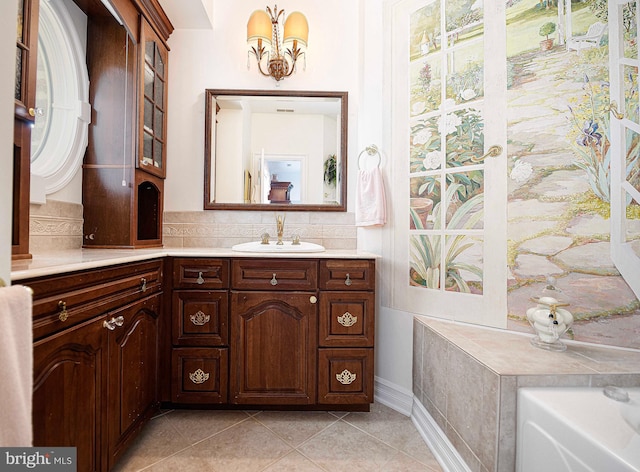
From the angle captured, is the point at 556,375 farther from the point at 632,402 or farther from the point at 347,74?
the point at 347,74

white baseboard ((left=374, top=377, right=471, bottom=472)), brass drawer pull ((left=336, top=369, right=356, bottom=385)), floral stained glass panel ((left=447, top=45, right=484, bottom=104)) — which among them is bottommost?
white baseboard ((left=374, top=377, right=471, bottom=472))

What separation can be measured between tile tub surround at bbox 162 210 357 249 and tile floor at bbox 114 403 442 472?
3.66 feet

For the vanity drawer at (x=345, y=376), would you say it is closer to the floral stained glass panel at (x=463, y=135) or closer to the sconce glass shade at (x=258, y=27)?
the floral stained glass panel at (x=463, y=135)

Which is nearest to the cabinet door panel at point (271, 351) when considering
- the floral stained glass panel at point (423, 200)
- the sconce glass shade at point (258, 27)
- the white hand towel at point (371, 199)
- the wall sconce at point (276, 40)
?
the white hand towel at point (371, 199)

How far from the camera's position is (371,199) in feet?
6.23

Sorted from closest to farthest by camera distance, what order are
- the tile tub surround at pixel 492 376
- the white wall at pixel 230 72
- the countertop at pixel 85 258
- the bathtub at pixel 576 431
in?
the bathtub at pixel 576 431, the countertop at pixel 85 258, the tile tub surround at pixel 492 376, the white wall at pixel 230 72

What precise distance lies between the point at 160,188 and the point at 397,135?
169cm

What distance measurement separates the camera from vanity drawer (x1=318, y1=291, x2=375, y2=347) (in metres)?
1.67

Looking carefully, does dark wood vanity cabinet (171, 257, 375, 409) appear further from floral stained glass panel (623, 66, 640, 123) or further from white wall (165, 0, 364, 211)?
floral stained glass panel (623, 66, 640, 123)

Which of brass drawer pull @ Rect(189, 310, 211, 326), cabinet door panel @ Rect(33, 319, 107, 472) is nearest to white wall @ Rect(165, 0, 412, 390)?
brass drawer pull @ Rect(189, 310, 211, 326)

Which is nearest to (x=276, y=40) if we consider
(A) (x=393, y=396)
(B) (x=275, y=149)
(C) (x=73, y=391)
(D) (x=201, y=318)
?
(B) (x=275, y=149)

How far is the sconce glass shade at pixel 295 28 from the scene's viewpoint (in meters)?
2.13

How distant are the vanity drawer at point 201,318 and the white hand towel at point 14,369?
100 centimetres

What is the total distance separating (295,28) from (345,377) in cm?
233
